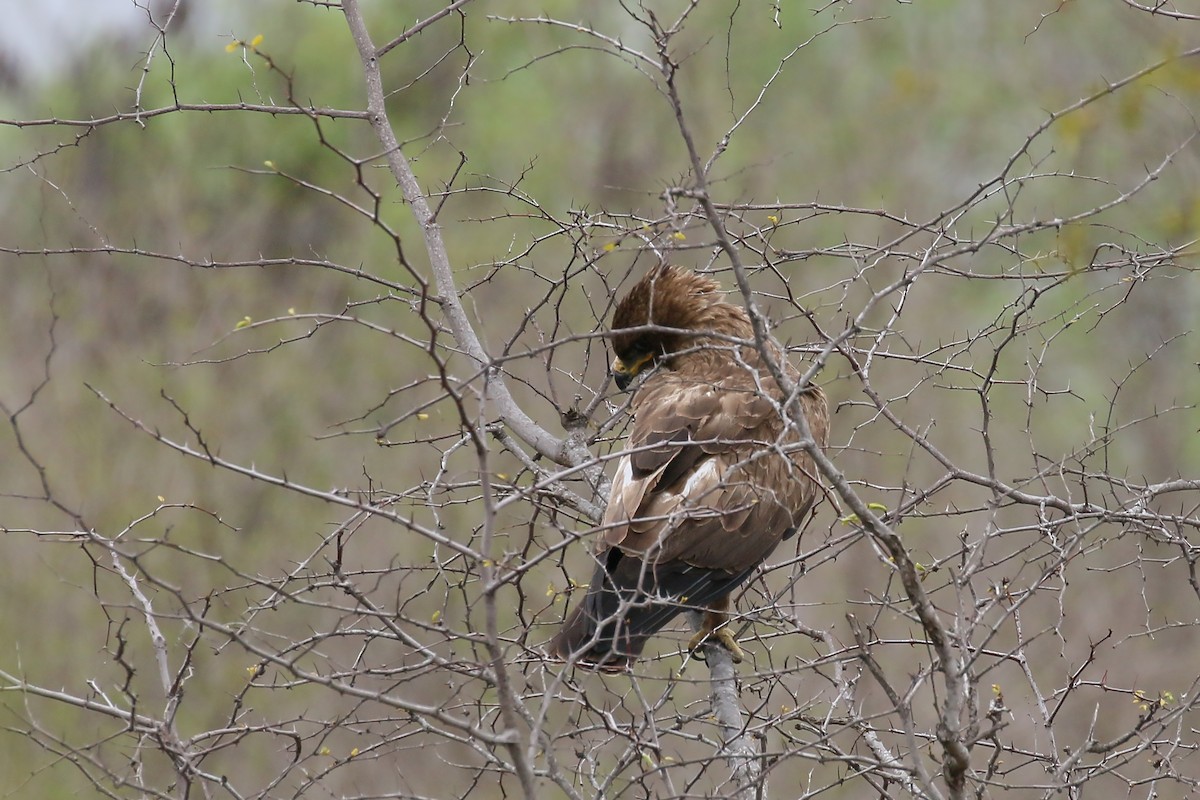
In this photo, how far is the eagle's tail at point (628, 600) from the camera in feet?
13.5

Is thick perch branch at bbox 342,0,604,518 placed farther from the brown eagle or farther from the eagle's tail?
the eagle's tail

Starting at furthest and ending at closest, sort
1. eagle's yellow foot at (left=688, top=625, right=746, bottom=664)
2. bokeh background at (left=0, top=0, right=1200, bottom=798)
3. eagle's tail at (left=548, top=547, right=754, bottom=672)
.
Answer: bokeh background at (left=0, top=0, right=1200, bottom=798), eagle's yellow foot at (left=688, top=625, right=746, bottom=664), eagle's tail at (left=548, top=547, right=754, bottom=672)

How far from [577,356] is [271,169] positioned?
8.31 metres

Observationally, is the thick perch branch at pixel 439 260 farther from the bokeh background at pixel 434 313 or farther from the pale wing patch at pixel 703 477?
the bokeh background at pixel 434 313

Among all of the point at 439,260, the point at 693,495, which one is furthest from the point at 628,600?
the point at 439,260

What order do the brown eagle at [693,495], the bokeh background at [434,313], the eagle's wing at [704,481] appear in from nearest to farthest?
the brown eagle at [693,495] → the eagle's wing at [704,481] → the bokeh background at [434,313]

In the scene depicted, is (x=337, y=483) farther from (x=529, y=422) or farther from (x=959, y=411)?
(x=529, y=422)

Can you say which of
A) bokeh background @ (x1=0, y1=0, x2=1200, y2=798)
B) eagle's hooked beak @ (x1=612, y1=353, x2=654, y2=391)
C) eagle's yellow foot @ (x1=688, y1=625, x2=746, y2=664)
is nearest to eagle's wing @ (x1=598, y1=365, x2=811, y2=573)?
eagle's yellow foot @ (x1=688, y1=625, x2=746, y2=664)

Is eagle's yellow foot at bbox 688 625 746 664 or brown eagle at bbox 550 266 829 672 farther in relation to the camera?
eagle's yellow foot at bbox 688 625 746 664

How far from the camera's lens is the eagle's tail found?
13.5 ft

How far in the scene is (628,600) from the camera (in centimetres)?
402

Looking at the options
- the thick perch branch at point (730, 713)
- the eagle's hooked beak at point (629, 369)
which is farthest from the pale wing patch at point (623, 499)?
the eagle's hooked beak at point (629, 369)

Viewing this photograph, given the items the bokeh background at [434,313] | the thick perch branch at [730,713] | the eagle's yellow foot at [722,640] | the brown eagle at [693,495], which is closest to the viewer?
the thick perch branch at [730,713]

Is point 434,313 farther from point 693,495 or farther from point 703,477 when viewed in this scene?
point 693,495
